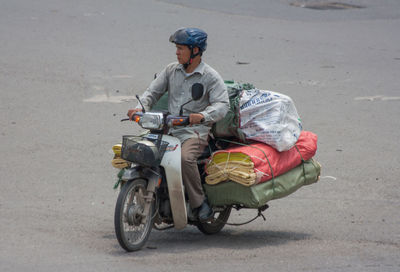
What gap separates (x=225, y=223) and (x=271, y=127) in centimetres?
115

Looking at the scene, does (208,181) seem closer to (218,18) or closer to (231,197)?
(231,197)

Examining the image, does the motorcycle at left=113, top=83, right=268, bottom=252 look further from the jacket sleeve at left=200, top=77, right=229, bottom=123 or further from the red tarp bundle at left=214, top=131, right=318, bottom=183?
the red tarp bundle at left=214, top=131, right=318, bottom=183

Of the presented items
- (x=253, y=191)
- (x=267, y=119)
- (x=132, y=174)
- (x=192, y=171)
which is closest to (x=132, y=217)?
(x=132, y=174)

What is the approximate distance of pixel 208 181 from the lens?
6395 mm

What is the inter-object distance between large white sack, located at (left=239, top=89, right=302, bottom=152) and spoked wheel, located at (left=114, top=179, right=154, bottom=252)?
1195 millimetres

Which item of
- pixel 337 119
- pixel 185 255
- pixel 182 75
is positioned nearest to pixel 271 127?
pixel 182 75

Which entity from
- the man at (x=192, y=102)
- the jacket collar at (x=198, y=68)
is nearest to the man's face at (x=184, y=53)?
the man at (x=192, y=102)

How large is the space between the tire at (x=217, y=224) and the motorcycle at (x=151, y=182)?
45cm

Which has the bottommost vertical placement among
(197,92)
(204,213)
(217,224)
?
(217,224)

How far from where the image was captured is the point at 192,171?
6.16 meters

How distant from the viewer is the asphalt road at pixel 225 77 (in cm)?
600

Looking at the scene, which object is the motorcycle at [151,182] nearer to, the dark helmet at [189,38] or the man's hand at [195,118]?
the man's hand at [195,118]

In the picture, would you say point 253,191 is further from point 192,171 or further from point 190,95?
point 190,95

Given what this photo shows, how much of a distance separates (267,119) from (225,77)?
661 cm
